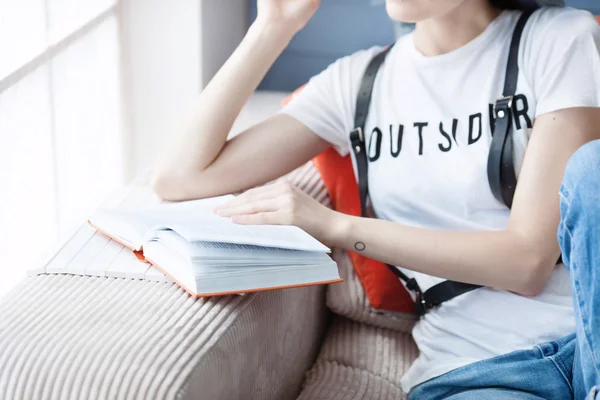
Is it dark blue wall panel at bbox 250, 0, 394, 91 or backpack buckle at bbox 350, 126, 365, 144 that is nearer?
backpack buckle at bbox 350, 126, 365, 144

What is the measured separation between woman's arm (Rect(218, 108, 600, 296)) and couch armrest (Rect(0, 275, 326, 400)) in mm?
143

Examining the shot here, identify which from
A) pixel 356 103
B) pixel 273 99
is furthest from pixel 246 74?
pixel 273 99

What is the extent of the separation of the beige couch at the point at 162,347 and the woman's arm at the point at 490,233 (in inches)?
5.4

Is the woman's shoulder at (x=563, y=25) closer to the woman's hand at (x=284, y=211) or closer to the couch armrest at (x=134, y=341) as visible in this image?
the woman's hand at (x=284, y=211)

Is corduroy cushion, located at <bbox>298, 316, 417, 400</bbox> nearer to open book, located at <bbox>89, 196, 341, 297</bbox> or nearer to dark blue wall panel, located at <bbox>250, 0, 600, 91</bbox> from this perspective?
open book, located at <bbox>89, 196, 341, 297</bbox>

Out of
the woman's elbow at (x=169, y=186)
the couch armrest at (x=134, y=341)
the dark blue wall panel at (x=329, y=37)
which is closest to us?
the couch armrest at (x=134, y=341)

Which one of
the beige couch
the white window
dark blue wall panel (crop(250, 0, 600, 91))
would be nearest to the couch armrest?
the beige couch

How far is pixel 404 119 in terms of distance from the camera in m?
1.45

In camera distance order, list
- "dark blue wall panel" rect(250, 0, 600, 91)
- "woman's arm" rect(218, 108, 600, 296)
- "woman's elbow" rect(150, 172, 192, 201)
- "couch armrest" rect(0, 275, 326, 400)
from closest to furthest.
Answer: "couch armrest" rect(0, 275, 326, 400) < "woman's arm" rect(218, 108, 600, 296) < "woman's elbow" rect(150, 172, 192, 201) < "dark blue wall panel" rect(250, 0, 600, 91)

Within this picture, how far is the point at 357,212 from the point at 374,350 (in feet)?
0.87

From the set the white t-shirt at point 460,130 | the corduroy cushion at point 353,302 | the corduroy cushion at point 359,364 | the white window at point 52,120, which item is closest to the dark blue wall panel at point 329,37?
the white window at point 52,120

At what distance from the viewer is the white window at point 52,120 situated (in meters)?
1.40

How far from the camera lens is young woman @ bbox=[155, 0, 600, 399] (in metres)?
1.22

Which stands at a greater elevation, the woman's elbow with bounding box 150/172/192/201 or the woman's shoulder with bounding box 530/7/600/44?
the woman's shoulder with bounding box 530/7/600/44
